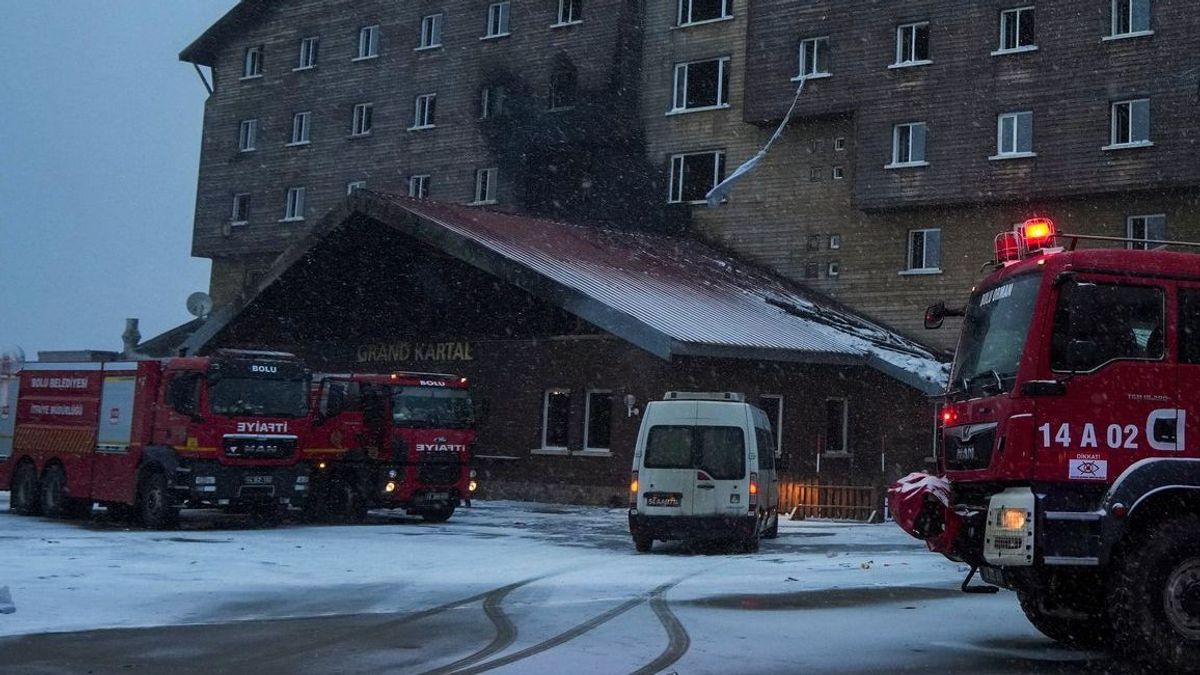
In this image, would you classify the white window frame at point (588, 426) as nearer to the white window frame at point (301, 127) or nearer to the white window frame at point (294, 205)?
the white window frame at point (294, 205)

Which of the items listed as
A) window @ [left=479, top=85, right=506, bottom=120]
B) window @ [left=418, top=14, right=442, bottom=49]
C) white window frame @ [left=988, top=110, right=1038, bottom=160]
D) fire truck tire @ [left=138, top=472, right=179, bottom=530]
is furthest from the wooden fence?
window @ [left=418, top=14, right=442, bottom=49]

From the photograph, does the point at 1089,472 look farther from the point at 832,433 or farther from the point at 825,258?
the point at 825,258

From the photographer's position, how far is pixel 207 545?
18281 millimetres

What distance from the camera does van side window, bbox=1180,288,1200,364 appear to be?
9742mm

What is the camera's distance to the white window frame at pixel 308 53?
4703 centimetres

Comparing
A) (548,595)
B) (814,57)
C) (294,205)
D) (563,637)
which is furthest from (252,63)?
(563,637)

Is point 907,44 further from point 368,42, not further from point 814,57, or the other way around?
point 368,42

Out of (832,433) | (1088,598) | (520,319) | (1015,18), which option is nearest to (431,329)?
(520,319)

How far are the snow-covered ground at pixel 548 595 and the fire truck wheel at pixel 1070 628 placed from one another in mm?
197

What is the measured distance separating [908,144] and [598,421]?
1065cm

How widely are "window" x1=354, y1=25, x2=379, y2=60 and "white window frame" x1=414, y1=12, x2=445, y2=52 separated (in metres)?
2.04

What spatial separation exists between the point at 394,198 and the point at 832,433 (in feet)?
38.0

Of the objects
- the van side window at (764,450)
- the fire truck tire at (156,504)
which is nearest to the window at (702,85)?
the van side window at (764,450)

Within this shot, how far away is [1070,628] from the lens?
10.9 meters
